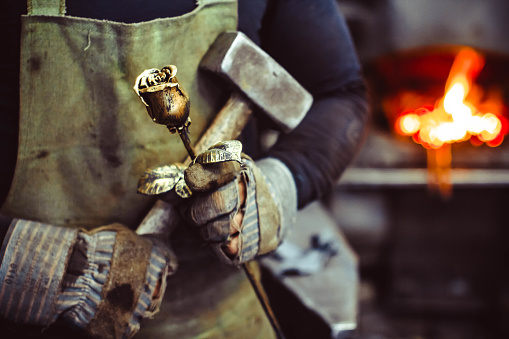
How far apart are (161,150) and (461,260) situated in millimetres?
2414

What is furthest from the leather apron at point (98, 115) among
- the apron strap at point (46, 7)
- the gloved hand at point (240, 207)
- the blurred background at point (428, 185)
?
the blurred background at point (428, 185)

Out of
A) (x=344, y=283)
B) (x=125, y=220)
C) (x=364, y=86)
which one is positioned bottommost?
(x=344, y=283)

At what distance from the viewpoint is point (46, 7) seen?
26.9 inches

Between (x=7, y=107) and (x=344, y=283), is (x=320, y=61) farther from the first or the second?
(x=344, y=283)

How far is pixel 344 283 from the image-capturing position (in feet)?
4.92

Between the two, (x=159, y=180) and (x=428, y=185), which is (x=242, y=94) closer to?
(x=159, y=180)

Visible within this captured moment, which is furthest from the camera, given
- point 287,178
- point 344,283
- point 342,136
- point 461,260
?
point 461,260

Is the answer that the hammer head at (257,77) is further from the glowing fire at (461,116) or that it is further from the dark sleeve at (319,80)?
the glowing fire at (461,116)

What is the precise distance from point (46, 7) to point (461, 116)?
2237mm

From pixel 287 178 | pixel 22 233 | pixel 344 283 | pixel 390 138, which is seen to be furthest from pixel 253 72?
pixel 390 138

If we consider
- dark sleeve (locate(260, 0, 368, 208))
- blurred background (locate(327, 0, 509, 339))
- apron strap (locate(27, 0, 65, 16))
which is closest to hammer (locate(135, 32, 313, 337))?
dark sleeve (locate(260, 0, 368, 208))

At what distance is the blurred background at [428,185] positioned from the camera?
2.33 m

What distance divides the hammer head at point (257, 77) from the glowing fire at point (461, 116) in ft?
5.75

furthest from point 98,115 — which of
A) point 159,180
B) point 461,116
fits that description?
point 461,116
